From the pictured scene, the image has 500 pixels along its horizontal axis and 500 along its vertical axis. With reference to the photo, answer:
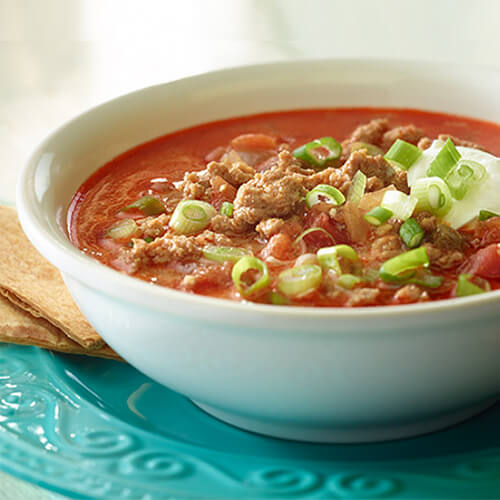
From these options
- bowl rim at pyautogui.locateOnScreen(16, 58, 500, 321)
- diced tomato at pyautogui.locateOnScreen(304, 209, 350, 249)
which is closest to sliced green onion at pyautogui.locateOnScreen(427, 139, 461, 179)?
diced tomato at pyautogui.locateOnScreen(304, 209, 350, 249)

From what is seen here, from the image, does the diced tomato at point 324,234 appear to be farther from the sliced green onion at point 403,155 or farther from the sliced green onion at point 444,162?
the sliced green onion at point 403,155

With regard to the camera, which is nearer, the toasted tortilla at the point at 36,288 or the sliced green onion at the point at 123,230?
the toasted tortilla at the point at 36,288

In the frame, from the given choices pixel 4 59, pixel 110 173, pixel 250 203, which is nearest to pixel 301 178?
pixel 250 203

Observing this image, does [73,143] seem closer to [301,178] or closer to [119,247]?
[119,247]

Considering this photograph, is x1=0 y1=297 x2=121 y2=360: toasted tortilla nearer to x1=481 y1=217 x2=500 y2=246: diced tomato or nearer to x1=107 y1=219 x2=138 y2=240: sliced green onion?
x1=107 y1=219 x2=138 y2=240: sliced green onion

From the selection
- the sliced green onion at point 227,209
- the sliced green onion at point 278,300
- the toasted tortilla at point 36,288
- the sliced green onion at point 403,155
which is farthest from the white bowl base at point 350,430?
the sliced green onion at point 403,155
